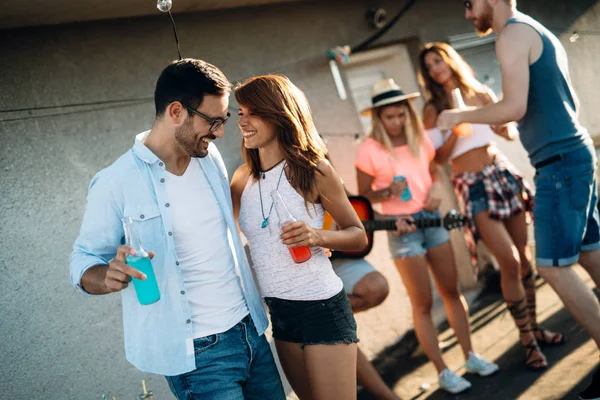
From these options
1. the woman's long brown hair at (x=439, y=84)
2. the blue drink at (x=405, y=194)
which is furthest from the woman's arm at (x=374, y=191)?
the woman's long brown hair at (x=439, y=84)

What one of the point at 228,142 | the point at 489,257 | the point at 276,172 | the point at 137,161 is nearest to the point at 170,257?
the point at 137,161

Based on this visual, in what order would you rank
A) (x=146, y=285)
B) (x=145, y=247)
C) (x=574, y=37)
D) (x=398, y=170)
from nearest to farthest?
(x=146, y=285) < (x=145, y=247) < (x=398, y=170) < (x=574, y=37)

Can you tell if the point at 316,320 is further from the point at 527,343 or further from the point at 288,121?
the point at 527,343

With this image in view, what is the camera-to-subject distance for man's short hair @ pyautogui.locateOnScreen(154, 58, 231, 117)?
8.90 feet

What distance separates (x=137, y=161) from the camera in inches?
104

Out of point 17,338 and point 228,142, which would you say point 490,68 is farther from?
point 17,338

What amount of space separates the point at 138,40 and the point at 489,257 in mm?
4360

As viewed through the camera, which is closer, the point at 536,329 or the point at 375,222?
the point at 375,222

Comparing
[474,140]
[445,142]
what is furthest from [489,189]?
[445,142]

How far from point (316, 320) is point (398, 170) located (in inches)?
81.9

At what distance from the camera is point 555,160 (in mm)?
3520

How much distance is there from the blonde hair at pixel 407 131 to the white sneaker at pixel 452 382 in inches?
60.2

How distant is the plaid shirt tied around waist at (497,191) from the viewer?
452 centimetres

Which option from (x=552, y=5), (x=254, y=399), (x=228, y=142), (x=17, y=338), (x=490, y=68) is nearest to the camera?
(x=254, y=399)
